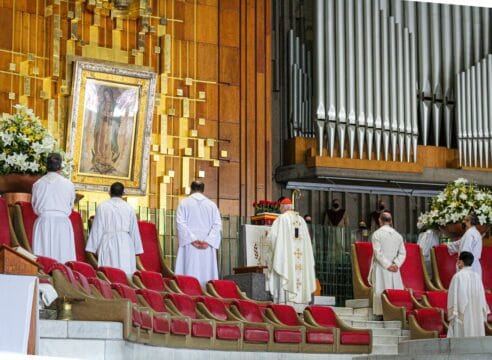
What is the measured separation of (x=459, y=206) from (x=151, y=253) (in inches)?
160

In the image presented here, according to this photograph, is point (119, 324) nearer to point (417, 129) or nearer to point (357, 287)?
point (357, 287)

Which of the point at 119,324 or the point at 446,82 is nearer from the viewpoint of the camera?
the point at 119,324

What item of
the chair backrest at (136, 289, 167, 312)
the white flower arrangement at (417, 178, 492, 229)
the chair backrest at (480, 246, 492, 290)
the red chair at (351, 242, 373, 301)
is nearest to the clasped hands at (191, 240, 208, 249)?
the red chair at (351, 242, 373, 301)

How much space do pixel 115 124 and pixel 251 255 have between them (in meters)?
2.98

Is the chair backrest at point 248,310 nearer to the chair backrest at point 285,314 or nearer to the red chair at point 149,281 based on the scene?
the chair backrest at point 285,314

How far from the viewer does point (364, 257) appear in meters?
14.2

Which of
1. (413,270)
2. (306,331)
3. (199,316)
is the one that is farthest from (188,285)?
(413,270)

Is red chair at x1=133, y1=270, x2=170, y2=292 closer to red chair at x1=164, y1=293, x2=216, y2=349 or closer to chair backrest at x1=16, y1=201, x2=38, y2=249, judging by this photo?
red chair at x1=164, y1=293, x2=216, y2=349

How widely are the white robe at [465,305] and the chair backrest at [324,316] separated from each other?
1.12m

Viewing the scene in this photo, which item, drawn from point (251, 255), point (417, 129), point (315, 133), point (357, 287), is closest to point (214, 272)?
point (251, 255)

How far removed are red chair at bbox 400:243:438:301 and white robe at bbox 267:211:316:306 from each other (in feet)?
5.16

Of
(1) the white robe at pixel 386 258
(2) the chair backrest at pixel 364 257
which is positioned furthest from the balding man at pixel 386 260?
(2) the chair backrest at pixel 364 257

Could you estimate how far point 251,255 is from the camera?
45.1ft

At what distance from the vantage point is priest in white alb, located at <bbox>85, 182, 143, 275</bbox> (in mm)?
11828
